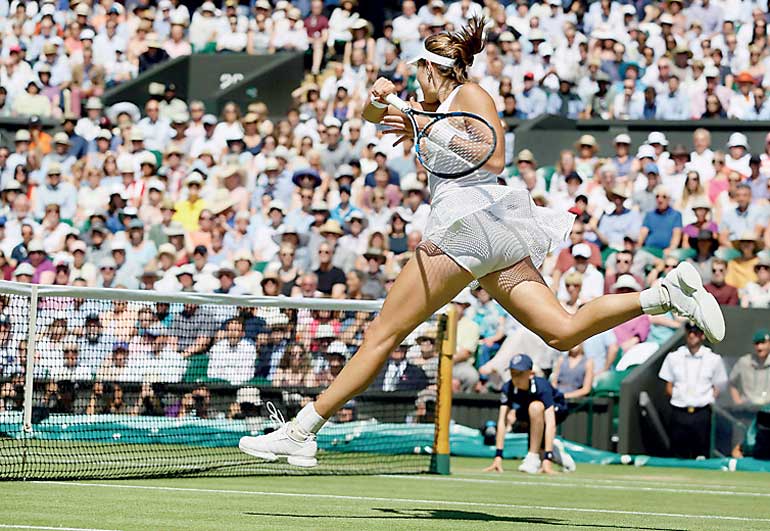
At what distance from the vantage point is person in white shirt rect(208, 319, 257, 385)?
1292 centimetres

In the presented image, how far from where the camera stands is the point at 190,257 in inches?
Result: 752

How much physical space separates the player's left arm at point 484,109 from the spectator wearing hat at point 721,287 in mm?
8788

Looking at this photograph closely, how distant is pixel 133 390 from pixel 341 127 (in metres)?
9.07

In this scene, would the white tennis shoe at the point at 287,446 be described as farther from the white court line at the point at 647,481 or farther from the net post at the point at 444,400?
the white court line at the point at 647,481

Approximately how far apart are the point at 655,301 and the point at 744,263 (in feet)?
31.4

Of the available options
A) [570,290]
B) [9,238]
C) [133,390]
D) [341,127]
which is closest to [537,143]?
[341,127]

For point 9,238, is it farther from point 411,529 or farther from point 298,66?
point 411,529

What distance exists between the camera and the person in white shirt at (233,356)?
509 inches

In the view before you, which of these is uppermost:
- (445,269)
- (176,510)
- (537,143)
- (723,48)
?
(723,48)

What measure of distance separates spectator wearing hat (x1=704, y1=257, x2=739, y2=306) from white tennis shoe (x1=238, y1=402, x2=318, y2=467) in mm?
9017

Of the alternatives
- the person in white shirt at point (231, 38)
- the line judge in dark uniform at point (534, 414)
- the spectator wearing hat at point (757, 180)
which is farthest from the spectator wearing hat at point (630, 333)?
the person in white shirt at point (231, 38)

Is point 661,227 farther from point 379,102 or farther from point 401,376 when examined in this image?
point 379,102

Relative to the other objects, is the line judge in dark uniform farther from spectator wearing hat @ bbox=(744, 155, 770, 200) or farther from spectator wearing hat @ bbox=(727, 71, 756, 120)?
spectator wearing hat @ bbox=(727, 71, 756, 120)

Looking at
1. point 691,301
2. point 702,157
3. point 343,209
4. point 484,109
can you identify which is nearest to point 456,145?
point 484,109
